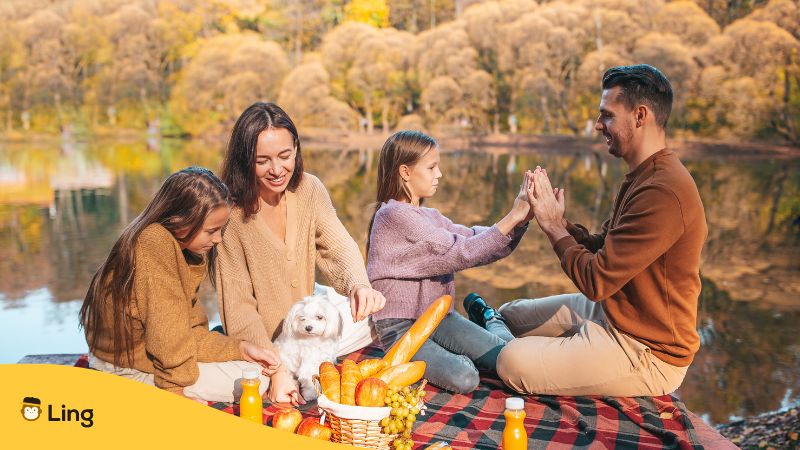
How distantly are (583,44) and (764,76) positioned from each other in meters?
5.35

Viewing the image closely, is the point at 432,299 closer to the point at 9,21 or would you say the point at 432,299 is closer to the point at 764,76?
the point at 764,76

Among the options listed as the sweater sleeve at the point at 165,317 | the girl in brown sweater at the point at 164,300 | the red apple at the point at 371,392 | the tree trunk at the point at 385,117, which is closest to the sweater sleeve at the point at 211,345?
the girl in brown sweater at the point at 164,300

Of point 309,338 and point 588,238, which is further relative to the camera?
point 588,238

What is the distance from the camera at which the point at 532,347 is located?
2.56 metres

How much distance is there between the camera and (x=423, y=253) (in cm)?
285

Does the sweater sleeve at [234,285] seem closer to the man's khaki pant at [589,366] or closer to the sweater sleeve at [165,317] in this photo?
the sweater sleeve at [165,317]

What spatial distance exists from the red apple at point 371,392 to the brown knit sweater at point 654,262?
81 centimetres

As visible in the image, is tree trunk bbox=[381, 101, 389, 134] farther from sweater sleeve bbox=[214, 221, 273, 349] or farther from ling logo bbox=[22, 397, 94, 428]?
ling logo bbox=[22, 397, 94, 428]

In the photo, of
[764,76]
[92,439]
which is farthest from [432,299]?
[764,76]

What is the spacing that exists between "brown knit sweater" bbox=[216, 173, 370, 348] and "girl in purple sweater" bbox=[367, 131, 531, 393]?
16 centimetres

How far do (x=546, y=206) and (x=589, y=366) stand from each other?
1.83 feet

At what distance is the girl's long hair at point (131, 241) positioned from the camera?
2.32m

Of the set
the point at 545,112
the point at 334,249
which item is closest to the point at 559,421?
the point at 334,249

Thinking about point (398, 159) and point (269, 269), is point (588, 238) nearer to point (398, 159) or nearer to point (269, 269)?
point (398, 159)
